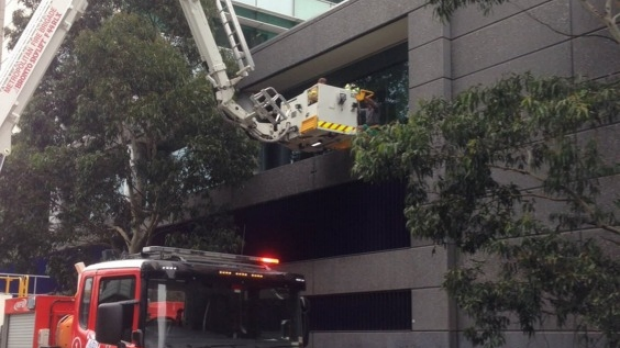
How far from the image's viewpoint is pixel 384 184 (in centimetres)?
1638

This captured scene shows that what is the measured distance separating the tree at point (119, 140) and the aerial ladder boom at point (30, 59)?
4.11 feet

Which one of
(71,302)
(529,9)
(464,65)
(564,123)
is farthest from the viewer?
(464,65)

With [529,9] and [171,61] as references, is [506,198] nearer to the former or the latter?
[529,9]

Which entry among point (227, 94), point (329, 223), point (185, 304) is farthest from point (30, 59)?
point (185, 304)

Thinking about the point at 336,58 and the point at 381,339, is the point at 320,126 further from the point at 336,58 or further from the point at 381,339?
the point at 381,339

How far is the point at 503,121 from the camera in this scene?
29.7ft

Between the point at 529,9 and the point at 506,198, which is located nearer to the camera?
the point at 506,198

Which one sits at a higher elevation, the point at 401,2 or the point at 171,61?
the point at 401,2

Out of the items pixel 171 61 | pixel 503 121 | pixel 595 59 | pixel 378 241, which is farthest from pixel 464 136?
pixel 171 61

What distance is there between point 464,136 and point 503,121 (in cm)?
45

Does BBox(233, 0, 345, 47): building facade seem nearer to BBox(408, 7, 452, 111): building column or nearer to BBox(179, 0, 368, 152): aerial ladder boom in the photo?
BBox(179, 0, 368, 152): aerial ladder boom

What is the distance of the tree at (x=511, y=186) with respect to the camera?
8430mm

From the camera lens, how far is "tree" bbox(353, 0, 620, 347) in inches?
332

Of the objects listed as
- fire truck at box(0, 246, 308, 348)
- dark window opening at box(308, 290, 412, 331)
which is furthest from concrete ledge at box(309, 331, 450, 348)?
Answer: fire truck at box(0, 246, 308, 348)
